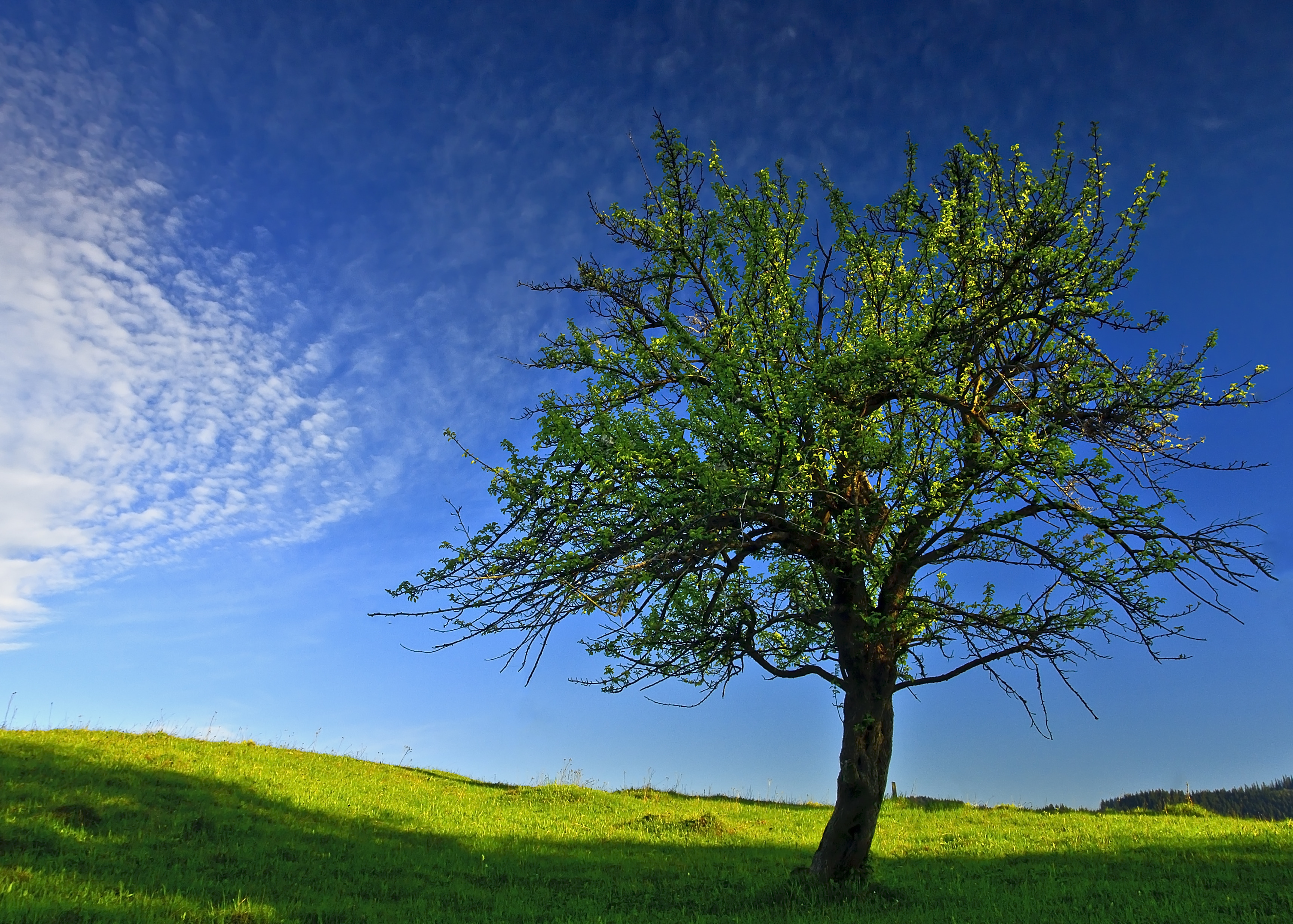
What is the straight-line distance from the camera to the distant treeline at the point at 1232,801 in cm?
2652

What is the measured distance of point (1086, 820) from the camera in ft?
77.6

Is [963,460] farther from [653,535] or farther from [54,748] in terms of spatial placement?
[54,748]

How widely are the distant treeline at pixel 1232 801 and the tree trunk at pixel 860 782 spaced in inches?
730

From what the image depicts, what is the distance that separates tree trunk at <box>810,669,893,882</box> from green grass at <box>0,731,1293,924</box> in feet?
1.91

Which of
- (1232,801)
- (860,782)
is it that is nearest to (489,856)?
(860,782)

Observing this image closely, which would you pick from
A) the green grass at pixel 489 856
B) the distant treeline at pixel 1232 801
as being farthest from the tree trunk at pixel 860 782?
the distant treeline at pixel 1232 801

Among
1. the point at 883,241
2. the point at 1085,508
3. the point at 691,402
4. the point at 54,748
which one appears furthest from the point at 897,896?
the point at 54,748

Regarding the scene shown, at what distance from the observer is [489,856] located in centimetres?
1770

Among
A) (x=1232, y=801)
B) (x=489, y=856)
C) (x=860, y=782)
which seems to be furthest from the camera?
(x=1232, y=801)

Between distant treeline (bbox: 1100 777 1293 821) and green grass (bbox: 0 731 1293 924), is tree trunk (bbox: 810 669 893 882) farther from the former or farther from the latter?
distant treeline (bbox: 1100 777 1293 821)

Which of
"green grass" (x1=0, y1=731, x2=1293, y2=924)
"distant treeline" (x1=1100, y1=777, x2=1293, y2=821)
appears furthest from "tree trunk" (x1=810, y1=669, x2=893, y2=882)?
"distant treeline" (x1=1100, y1=777, x2=1293, y2=821)

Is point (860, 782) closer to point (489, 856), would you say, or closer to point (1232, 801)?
point (489, 856)

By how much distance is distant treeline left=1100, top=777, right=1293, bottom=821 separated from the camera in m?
26.5

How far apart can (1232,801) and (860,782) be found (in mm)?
23515
